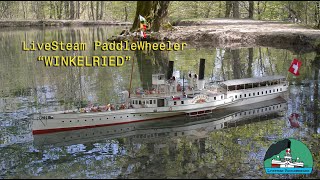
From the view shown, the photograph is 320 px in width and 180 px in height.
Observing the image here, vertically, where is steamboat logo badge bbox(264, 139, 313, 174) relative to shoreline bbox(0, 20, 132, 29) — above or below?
below

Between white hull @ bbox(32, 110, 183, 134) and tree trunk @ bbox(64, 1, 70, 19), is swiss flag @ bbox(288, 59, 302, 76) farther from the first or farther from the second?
tree trunk @ bbox(64, 1, 70, 19)

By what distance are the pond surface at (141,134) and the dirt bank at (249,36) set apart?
10.00 m

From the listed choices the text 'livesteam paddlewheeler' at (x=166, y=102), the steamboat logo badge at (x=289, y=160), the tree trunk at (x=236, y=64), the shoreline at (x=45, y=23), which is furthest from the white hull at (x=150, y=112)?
the shoreline at (x=45, y=23)

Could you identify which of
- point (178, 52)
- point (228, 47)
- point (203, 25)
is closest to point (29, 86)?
point (178, 52)

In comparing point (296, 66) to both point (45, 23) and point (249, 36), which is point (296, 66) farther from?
point (45, 23)

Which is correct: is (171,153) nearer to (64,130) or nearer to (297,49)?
(64,130)

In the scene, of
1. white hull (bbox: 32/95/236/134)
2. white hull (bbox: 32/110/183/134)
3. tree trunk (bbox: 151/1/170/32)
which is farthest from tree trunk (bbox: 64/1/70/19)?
white hull (bbox: 32/110/183/134)

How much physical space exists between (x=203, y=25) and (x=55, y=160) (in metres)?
53.1

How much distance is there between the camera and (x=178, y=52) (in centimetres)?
5019

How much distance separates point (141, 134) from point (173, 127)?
2.19 metres

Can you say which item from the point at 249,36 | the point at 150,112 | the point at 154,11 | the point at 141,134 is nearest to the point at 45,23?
the point at 154,11

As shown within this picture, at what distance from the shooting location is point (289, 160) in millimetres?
15102

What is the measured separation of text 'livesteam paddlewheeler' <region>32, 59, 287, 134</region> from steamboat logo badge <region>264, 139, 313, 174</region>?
972 centimetres

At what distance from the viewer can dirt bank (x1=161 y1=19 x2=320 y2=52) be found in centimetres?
4788
